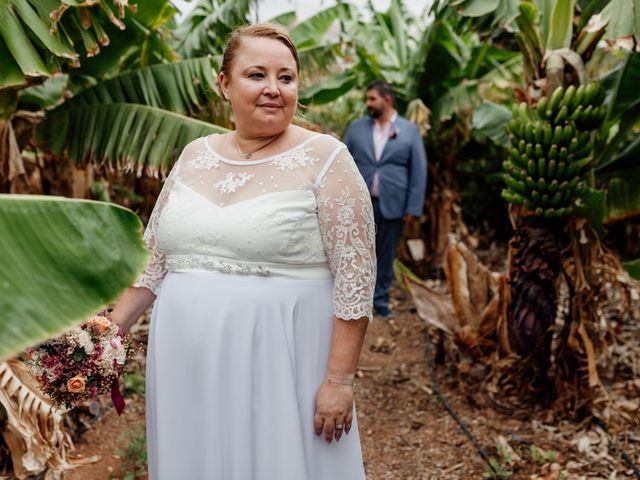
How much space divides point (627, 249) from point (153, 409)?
8092mm

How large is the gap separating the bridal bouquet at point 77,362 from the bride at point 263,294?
153 millimetres

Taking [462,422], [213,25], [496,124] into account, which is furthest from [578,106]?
[213,25]

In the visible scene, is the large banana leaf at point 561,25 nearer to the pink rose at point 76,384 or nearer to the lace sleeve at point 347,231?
the lace sleeve at point 347,231

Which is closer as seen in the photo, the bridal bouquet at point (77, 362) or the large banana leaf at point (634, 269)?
the bridal bouquet at point (77, 362)

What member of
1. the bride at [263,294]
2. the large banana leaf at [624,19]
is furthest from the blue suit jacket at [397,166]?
the bride at [263,294]

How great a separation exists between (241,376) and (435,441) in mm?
2465

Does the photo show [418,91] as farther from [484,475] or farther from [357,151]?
[484,475]

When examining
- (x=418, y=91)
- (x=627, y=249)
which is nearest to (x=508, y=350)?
(x=418, y=91)

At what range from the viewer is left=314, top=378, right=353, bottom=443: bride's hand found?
1852 millimetres

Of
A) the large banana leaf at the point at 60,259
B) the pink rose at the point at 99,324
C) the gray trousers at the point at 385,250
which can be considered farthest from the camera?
the gray trousers at the point at 385,250

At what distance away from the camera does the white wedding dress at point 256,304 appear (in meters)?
1.79

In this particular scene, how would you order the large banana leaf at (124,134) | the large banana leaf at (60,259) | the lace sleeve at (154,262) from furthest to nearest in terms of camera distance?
the large banana leaf at (124,134) < the lace sleeve at (154,262) < the large banana leaf at (60,259)

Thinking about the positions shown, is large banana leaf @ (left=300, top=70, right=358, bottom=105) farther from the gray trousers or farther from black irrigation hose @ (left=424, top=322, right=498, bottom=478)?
black irrigation hose @ (left=424, top=322, right=498, bottom=478)

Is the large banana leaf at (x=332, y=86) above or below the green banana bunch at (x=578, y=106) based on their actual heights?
below
